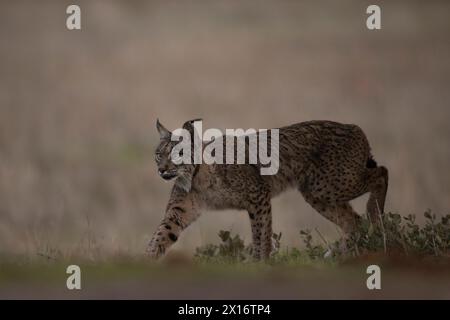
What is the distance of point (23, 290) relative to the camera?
7.29 m

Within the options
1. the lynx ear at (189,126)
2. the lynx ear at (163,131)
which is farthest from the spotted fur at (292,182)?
the lynx ear at (189,126)

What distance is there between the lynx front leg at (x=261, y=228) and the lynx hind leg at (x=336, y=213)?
79 cm

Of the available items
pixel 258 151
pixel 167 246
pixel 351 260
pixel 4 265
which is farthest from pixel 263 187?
pixel 4 265

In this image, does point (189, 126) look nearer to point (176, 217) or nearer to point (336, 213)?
point (176, 217)

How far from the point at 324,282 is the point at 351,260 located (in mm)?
1442

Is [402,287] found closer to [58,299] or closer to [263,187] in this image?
[58,299]

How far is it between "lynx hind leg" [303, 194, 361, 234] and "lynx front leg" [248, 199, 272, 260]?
79 centimetres

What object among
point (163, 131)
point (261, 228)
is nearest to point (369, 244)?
point (261, 228)

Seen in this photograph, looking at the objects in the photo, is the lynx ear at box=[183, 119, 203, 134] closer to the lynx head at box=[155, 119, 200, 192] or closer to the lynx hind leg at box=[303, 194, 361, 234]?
the lynx head at box=[155, 119, 200, 192]

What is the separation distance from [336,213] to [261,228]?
124 cm

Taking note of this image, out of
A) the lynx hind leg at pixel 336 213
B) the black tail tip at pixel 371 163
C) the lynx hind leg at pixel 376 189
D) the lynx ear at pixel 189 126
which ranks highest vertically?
the lynx ear at pixel 189 126

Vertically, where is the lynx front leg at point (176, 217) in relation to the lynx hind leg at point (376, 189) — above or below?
below

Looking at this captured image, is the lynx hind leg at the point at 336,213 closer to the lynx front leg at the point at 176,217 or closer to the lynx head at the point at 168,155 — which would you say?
the lynx front leg at the point at 176,217

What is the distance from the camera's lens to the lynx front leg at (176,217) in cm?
1045
